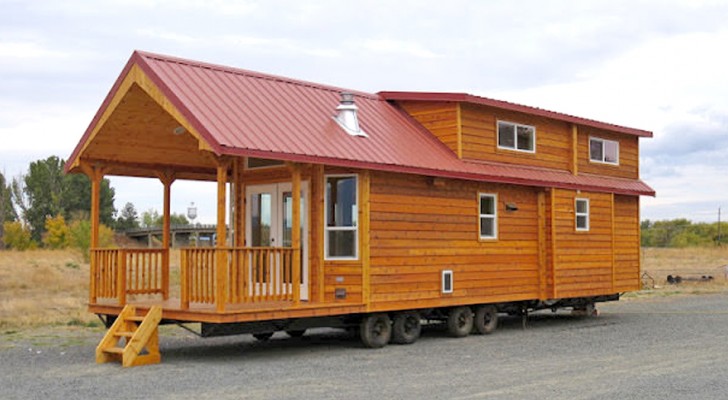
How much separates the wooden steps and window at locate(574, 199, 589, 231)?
9.85 metres

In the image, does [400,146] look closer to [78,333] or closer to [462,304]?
[462,304]

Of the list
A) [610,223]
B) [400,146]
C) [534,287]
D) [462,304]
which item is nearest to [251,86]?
[400,146]

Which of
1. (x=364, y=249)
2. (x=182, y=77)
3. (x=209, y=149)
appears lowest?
(x=364, y=249)

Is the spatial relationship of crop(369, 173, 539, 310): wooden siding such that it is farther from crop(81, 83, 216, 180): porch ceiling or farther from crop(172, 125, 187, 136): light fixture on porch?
crop(81, 83, 216, 180): porch ceiling

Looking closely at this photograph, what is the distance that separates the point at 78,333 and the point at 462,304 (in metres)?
7.34

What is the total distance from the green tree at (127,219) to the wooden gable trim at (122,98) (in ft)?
206

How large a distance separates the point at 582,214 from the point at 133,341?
10517 mm

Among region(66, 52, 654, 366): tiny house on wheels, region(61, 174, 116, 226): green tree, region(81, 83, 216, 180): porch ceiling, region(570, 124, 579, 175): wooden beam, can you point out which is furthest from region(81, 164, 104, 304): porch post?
region(61, 174, 116, 226): green tree

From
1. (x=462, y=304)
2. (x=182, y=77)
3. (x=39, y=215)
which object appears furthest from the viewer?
(x=39, y=215)

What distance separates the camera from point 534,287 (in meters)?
18.5

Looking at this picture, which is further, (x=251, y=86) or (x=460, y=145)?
(x=460, y=145)

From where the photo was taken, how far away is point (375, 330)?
50.0 ft

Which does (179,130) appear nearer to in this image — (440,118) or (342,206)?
(342,206)

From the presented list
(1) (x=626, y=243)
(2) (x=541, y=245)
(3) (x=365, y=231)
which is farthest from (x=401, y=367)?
(1) (x=626, y=243)
